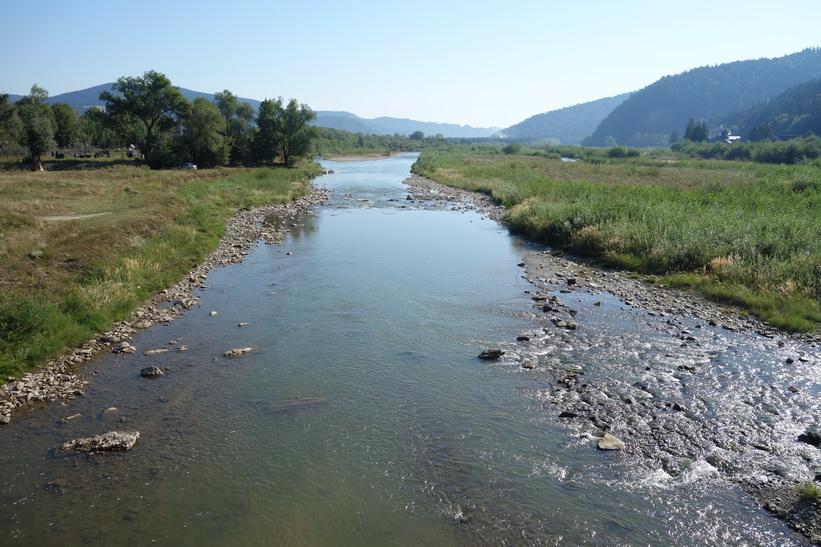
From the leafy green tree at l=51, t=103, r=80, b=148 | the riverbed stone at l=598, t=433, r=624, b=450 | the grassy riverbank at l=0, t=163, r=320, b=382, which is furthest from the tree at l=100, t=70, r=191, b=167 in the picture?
the riverbed stone at l=598, t=433, r=624, b=450

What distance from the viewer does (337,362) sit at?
12.6 m

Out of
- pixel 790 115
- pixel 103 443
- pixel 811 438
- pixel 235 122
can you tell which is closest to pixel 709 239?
pixel 811 438

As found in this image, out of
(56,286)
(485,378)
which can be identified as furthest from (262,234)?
(485,378)

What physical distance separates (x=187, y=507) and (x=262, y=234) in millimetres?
24578

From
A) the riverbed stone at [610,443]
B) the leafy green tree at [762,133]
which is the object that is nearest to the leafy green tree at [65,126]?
the riverbed stone at [610,443]

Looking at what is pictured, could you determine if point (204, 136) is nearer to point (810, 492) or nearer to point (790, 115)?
point (810, 492)

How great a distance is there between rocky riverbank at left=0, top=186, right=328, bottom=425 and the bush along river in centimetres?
30

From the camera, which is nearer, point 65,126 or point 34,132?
point 34,132

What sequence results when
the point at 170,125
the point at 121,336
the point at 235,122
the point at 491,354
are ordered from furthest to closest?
1. the point at 235,122
2. the point at 170,125
3. the point at 121,336
4. the point at 491,354

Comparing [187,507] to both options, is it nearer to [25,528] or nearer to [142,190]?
[25,528]

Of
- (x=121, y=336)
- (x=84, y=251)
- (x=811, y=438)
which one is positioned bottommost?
(x=811, y=438)

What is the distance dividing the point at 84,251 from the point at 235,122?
6853 centimetres

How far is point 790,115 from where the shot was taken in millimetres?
153375

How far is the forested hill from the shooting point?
135375 mm
